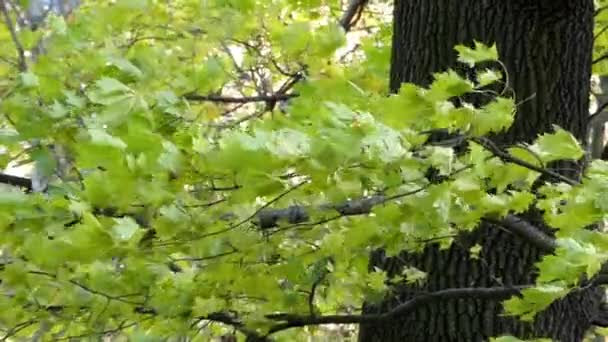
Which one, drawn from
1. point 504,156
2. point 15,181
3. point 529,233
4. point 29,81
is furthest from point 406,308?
point 15,181

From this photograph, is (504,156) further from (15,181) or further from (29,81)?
(15,181)

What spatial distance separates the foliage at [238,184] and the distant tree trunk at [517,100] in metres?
0.21

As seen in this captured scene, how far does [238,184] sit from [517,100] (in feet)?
4.98

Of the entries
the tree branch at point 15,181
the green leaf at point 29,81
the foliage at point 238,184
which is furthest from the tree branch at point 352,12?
the green leaf at point 29,81

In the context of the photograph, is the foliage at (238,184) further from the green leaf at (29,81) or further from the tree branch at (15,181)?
the tree branch at (15,181)

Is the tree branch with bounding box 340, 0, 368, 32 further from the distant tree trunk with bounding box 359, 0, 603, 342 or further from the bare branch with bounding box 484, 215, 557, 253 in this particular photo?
the bare branch with bounding box 484, 215, 557, 253

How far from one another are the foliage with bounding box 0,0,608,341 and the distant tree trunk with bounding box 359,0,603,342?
21 centimetres

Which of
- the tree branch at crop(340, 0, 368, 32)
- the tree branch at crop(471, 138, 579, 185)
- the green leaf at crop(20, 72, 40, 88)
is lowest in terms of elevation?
the tree branch at crop(471, 138, 579, 185)

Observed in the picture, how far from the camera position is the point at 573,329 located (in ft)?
9.18

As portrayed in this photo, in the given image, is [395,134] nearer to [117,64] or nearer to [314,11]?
[117,64]

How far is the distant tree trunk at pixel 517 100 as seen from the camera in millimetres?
2701

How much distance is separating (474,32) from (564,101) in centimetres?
40

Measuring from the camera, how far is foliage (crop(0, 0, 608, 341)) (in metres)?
1.46

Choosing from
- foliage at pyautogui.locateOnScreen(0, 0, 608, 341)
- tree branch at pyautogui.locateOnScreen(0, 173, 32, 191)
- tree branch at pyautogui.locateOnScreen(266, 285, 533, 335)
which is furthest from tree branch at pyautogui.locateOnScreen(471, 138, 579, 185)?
tree branch at pyautogui.locateOnScreen(0, 173, 32, 191)
